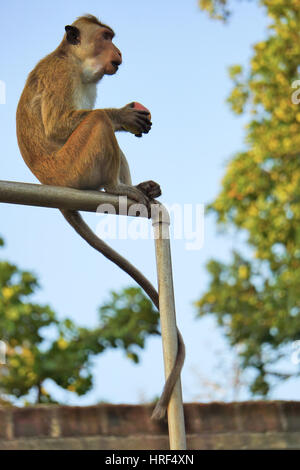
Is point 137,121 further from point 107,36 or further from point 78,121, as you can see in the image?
point 107,36

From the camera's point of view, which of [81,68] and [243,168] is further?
[243,168]

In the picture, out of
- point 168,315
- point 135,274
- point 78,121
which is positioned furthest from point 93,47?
point 168,315

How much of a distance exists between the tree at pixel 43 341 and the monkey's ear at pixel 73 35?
5.69m

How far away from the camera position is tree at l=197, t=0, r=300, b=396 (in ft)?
30.3

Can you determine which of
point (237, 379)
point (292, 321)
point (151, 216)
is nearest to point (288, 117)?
point (292, 321)

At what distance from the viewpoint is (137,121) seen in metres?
2.30

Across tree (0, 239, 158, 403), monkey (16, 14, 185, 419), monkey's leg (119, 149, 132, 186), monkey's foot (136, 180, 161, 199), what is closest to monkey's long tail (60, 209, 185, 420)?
monkey (16, 14, 185, 419)

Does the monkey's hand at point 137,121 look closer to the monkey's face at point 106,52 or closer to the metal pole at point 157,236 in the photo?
the monkey's face at point 106,52

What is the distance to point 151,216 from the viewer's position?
1814 mm

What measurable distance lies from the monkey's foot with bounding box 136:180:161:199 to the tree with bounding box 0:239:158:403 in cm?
596

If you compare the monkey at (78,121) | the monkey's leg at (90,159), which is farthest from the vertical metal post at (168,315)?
the monkey's leg at (90,159)

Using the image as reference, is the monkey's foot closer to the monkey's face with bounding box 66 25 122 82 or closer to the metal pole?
the monkey's face with bounding box 66 25 122 82

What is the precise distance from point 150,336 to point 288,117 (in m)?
3.86

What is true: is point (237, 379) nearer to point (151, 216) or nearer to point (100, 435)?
point (100, 435)
